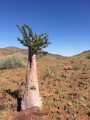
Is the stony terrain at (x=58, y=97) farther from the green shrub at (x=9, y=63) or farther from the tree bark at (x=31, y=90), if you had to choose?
the green shrub at (x=9, y=63)

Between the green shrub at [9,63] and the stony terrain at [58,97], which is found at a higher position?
the green shrub at [9,63]

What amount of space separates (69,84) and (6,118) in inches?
143

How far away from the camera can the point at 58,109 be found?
593 centimetres

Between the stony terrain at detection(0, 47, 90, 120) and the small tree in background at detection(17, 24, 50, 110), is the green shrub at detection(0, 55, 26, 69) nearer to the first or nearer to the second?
the stony terrain at detection(0, 47, 90, 120)

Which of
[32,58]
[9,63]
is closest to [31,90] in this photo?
[32,58]

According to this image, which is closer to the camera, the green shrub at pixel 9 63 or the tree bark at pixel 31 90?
the tree bark at pixel 31 90

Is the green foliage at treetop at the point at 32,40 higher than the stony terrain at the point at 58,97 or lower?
higher

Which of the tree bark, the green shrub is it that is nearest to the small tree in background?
the tree bark

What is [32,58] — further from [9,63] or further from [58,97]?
[9,63]

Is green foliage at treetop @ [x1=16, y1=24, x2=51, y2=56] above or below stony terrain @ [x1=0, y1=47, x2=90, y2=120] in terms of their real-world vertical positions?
above

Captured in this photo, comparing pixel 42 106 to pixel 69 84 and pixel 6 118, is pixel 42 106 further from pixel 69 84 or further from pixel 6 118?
pixel 69 84

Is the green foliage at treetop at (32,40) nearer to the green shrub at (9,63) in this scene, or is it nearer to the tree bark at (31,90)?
the tree bark at (31,90)

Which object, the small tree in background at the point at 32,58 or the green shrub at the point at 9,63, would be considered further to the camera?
the green shrub at the point at 9,63

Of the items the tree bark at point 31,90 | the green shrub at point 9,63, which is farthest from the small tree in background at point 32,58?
the green shrub at point 9,63
